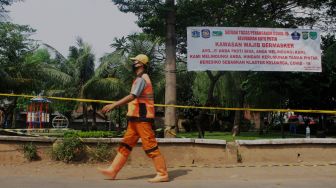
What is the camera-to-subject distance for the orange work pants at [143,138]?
6840mm

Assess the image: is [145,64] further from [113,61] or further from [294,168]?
[113,61]

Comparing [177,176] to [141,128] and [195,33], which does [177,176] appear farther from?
[195,33]

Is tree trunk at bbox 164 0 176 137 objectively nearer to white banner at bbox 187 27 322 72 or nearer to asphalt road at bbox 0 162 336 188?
white banner at bbox 187 27 322 72

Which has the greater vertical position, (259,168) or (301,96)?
(301,96)

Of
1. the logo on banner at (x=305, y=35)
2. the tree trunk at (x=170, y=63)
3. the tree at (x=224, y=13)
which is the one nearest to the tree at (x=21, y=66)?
the tree at (x=224, y=13)

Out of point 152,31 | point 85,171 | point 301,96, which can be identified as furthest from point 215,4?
point 301,96

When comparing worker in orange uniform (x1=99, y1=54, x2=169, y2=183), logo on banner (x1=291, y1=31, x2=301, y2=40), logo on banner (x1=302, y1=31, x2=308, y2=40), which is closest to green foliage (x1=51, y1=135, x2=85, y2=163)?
worker in orange uniform (x1=99, y1=54, x2=169, y2=183)

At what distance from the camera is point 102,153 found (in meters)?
8.42

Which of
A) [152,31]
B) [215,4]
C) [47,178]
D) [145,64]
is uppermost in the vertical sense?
[215,4]

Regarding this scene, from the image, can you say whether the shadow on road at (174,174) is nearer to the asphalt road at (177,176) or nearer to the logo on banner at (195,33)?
the asphalt road at (177,176)

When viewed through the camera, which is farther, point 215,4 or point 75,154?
point 215,4

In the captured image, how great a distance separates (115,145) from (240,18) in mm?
6612

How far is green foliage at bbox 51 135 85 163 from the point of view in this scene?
830 centimetres

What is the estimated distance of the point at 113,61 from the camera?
30734 mm
